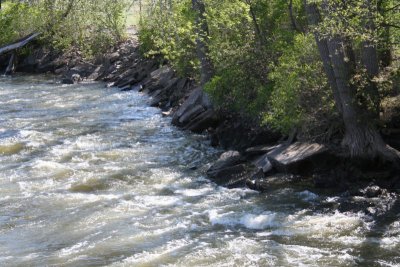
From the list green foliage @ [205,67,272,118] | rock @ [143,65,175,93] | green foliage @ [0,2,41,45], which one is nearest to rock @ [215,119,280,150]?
green foliage @ [205,67,272,118]

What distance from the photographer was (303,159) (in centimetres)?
1333

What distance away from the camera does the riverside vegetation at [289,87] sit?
12.8 metres

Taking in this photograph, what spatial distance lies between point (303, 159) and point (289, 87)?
1727mm

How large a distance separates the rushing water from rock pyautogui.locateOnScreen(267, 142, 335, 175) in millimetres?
798

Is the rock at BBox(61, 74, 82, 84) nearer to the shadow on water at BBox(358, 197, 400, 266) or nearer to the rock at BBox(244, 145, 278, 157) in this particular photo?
the rock at BBox(244, 145, 278, 157)

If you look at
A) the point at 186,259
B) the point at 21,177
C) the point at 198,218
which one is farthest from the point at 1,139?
the point at 186,259

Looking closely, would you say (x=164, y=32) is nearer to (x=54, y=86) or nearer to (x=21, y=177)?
(x=54, y=86)

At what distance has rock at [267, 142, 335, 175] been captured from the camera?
43.7 feet

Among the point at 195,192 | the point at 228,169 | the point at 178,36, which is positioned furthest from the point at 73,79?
the point at 195,192

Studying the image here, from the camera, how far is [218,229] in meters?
11.0

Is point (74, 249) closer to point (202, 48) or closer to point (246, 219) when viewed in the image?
point (246, 219)

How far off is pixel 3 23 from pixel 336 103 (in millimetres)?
30645

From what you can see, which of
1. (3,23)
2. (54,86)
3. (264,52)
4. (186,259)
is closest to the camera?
(186,259)

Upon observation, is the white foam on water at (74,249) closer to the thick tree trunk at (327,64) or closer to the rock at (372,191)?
the rock at (372,191)
